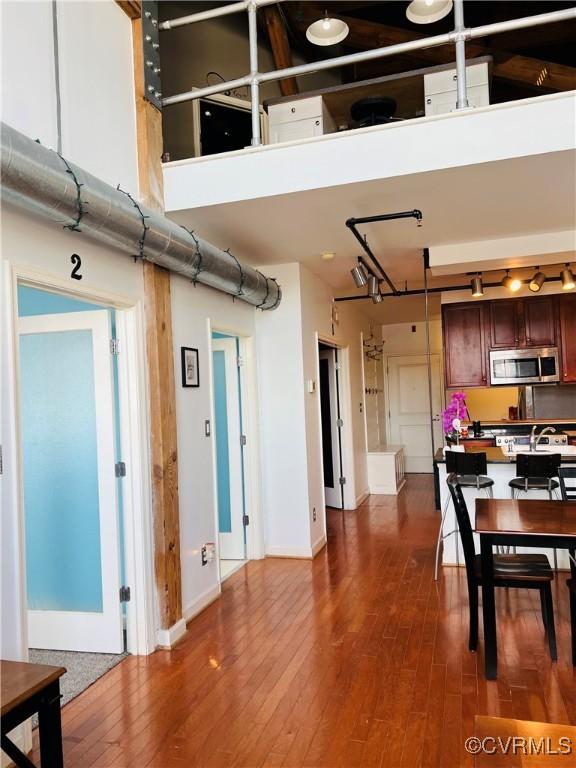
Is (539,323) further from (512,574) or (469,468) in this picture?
(512,574)

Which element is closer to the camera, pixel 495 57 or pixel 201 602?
pixel 201 602

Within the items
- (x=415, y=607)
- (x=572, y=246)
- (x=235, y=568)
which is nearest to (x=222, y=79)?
(x=572, y=246)

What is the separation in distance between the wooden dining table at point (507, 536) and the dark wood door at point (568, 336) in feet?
13.9

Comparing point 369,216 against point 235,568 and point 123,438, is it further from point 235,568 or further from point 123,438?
point 235,568

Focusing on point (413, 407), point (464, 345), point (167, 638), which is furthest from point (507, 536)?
point (413, 407)

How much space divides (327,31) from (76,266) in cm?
294

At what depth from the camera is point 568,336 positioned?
6840 millimetres

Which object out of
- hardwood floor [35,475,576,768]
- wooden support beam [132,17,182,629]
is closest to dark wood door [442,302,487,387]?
hardwood floor [35,475,576,768]

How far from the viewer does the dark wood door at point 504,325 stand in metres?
7.01

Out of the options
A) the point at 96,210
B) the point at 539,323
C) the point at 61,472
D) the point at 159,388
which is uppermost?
the point at 96,210

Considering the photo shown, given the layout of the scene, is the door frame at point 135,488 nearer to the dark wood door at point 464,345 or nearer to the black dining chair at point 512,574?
the black dining chair at point 512,574

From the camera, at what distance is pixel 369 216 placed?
153 inches

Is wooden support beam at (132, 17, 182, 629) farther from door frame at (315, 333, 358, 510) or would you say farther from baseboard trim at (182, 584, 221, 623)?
door frame at (315, 333, 358, 510)

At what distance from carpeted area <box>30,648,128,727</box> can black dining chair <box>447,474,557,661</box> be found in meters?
2.10
